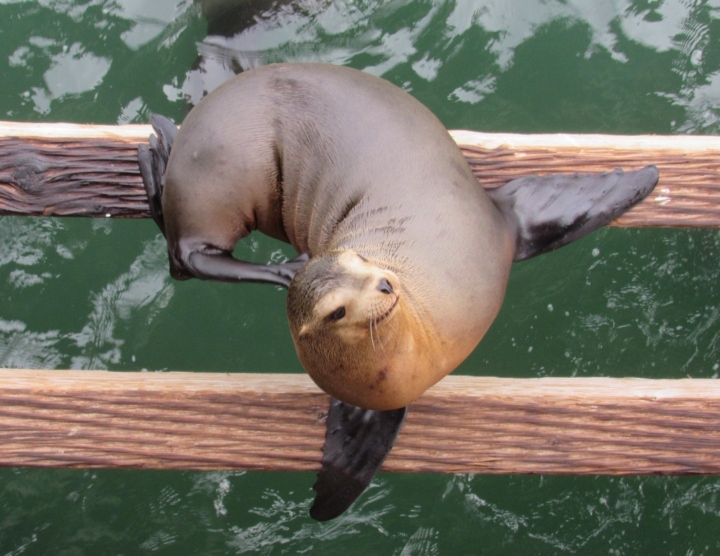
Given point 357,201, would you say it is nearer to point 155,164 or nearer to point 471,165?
point 471,165

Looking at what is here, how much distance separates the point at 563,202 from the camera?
96.5 inches

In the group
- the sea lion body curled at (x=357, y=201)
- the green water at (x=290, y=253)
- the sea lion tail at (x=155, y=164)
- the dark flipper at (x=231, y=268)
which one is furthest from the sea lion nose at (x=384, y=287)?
the green water at (x=290, y=253)

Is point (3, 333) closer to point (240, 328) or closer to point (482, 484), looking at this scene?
point (240, 328)

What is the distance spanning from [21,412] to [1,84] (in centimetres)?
246

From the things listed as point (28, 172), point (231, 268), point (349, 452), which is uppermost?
point (28, 172)

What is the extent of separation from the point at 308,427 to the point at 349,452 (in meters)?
0.14

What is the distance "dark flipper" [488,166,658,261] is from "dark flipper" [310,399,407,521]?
2.28 feet

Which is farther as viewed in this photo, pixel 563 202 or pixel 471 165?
pixel 471 165

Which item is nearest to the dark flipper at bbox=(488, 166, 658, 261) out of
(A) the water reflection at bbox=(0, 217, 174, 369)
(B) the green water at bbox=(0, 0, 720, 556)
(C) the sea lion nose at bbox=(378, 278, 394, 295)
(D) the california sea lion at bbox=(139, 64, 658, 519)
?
(D) the california sea lion at bbox=(139, 64, 658, 519)

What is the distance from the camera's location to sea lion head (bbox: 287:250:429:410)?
1.60 meters

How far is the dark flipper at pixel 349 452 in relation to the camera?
2.26 meters

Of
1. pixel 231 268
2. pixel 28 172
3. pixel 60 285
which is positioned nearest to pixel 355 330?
pixel 231 268

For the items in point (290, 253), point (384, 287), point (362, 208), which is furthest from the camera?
point (290, 253)

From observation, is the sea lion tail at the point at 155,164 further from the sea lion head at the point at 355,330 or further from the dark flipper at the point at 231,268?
the sea lion head at the point at 355,330
